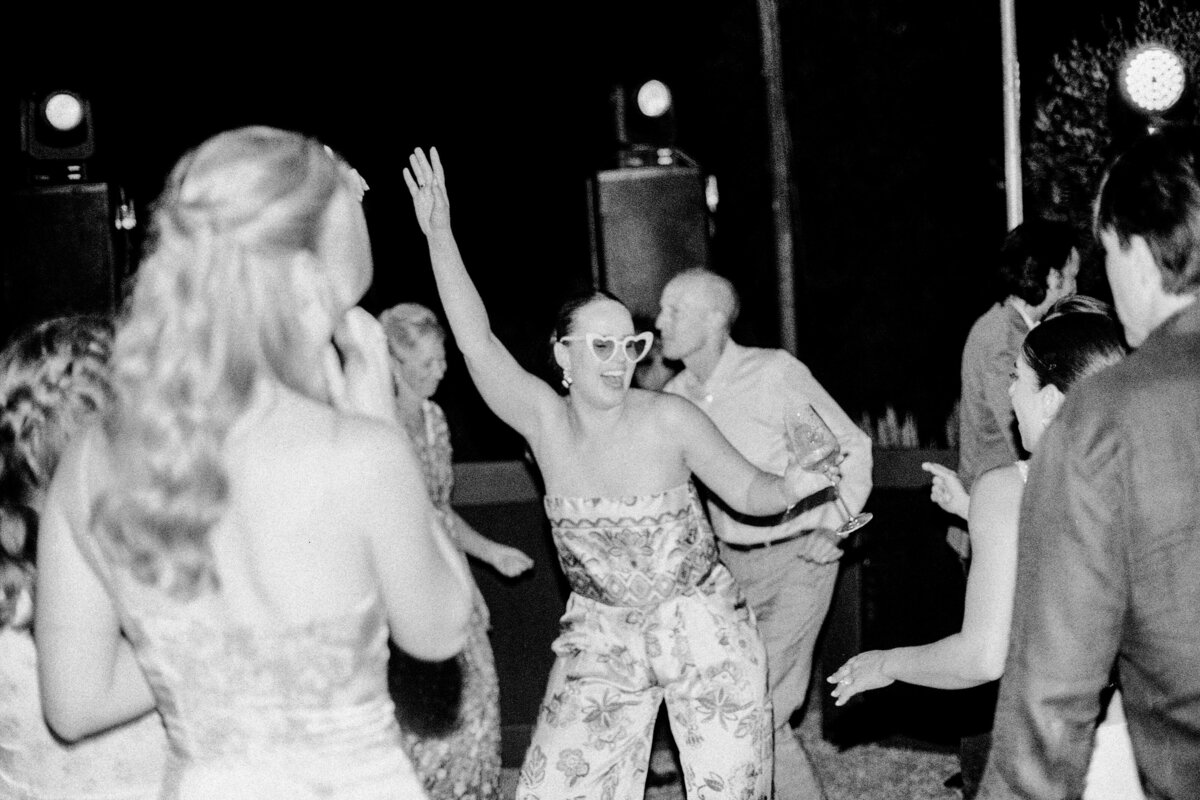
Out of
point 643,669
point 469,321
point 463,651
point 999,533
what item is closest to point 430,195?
point 469,321

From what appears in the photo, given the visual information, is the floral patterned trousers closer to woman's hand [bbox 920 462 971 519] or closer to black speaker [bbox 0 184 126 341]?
woman's hand [bbox 920 462 971 519]

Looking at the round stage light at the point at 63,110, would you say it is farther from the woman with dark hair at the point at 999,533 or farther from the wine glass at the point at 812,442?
the woman with dark hair at the point at 999,533

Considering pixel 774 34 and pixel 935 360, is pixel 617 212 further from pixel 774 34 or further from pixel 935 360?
pixel 935 360

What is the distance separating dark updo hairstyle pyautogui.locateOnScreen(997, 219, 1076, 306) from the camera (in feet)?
15.7

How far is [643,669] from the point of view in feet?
11.1

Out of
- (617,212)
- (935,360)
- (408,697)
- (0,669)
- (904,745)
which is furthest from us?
(935,360)

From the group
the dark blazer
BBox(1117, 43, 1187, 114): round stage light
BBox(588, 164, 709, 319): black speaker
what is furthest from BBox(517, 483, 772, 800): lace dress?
BBox(1117, 43, 1187, 114): round stage light

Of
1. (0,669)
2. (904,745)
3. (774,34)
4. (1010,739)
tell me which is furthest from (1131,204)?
(774,34)

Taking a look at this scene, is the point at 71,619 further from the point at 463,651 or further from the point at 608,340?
the point at 463,651

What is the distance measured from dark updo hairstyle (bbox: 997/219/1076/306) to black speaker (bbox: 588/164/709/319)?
5.84 feet

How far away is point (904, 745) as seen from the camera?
5336 mm

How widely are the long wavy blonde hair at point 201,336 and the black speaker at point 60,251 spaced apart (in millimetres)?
4893

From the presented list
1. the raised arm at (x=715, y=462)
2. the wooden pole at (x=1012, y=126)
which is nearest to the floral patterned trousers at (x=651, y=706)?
the raised arm at (x=715, y=462)

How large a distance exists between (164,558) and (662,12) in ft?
28.0
